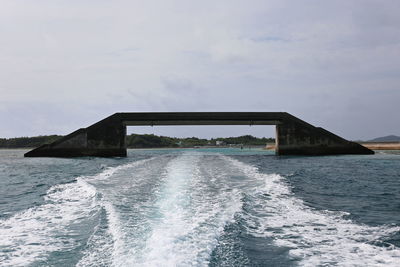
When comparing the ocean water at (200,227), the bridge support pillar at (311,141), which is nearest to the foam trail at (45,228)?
the ocean water at (200,227)

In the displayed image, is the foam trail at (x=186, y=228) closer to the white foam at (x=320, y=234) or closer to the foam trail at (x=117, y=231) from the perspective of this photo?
the foam trail at (x=117, y=231)

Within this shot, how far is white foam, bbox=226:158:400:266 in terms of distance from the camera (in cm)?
631

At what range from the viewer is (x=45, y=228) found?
29.1ft

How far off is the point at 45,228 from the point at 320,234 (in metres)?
7.72

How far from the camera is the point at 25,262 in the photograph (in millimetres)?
6281

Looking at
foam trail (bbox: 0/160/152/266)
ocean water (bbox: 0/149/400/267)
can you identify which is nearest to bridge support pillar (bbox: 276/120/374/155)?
ocean water (bbox: 0/149/400/267)

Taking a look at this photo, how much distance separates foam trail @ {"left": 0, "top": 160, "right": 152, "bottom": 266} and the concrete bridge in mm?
38963

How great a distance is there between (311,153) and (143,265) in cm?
5023

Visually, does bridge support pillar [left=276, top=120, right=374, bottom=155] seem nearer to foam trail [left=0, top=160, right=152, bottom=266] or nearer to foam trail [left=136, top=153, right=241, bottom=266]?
foam trail [left=136, top=153, right=241, bottom=266]

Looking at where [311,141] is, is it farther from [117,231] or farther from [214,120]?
[117,231]

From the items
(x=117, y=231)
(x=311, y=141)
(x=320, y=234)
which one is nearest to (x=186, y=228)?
(x=117, y=231)

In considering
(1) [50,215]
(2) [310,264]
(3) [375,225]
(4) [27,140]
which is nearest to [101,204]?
(1) [50,215]

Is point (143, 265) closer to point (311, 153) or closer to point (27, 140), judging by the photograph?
point (311, 153)

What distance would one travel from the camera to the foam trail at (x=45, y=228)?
6.80 m
